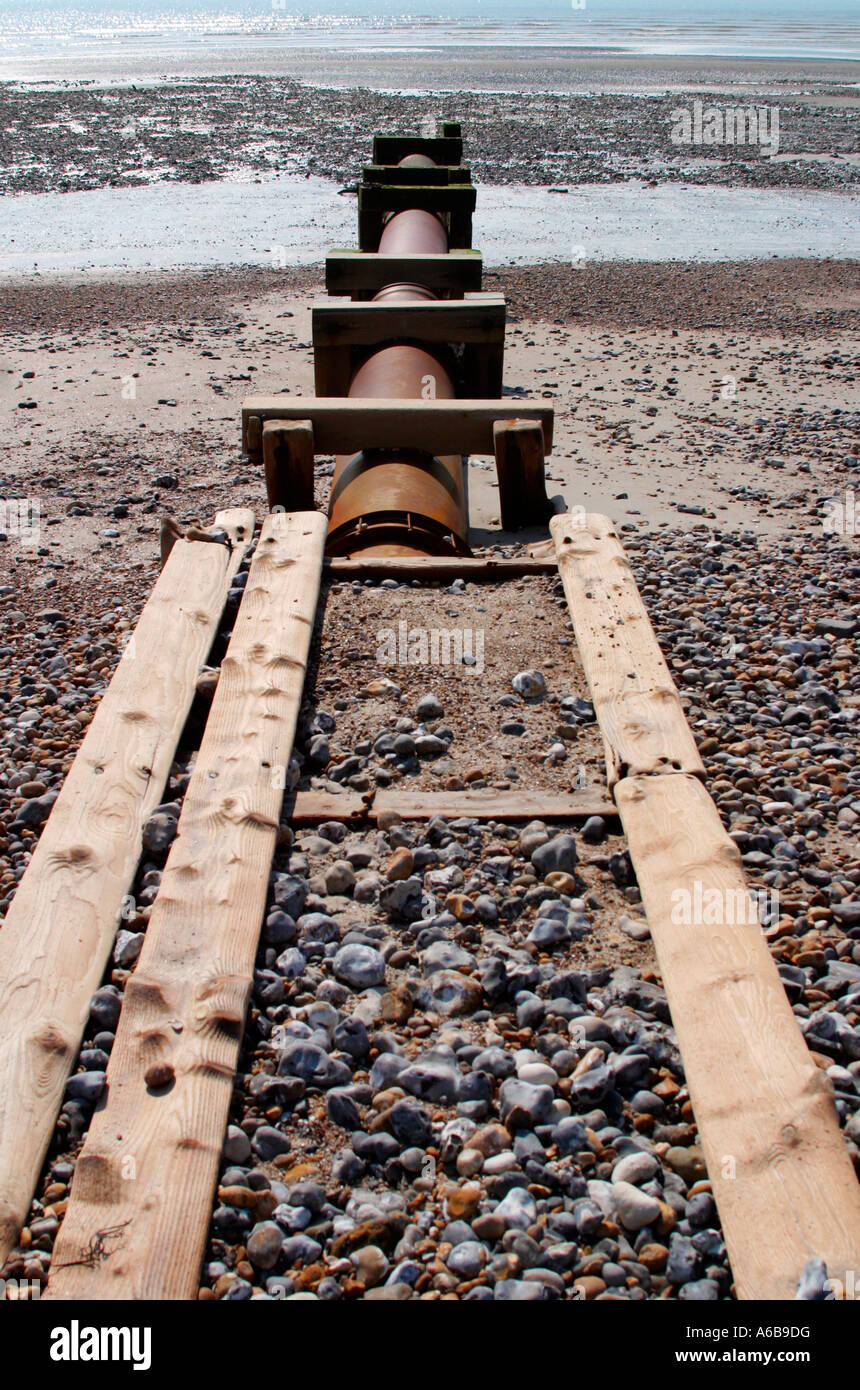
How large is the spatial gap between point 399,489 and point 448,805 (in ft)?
7.75

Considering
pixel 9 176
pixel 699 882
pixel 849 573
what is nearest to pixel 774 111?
pixel 9 176

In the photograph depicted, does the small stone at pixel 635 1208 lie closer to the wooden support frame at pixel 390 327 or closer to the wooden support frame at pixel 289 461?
the wooden support frame at pixel 289 461

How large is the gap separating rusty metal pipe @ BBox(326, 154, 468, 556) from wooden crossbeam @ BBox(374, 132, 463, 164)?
5.60 m

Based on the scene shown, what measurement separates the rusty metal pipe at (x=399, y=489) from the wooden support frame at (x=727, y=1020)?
1540 mm

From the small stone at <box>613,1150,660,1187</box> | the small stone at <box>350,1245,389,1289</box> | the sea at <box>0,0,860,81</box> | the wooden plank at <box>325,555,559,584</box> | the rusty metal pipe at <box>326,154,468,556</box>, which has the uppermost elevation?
the sea at <box>0,0,860,81</box>

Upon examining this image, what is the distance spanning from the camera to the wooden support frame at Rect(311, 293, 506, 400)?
22.0ft

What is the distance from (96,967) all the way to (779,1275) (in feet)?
5.64

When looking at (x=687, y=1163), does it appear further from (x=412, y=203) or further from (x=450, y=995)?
(x=412, y=203)

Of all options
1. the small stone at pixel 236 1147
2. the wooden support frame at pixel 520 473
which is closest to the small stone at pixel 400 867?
the small stone at pixel 236 1147

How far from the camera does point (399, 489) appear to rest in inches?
215

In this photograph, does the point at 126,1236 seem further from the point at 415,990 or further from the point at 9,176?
the point at 9,176

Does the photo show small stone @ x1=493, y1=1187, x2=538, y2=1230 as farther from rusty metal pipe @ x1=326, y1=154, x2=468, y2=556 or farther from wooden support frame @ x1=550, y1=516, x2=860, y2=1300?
rusty metal pipe @ x1=326, y1=154, x2=468, y2=556

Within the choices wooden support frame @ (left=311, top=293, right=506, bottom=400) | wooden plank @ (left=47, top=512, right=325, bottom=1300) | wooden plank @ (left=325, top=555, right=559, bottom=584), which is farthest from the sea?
wooden plank @ (left=47, top=512, right=325, bottom=1300)

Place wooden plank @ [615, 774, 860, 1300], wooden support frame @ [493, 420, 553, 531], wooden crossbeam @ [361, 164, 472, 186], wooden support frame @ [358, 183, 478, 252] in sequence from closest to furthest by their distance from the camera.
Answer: wooden plank @ [615, 774, 860, 1300] → wooden support frame @ [493, 420, 553, 531] → wooden support frame @ [358, 183, 478, 252] → wooden crossbeam @ [361, 164, 472, 186]
